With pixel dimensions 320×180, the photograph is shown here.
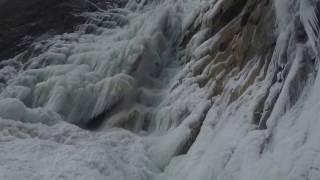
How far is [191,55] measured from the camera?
1038cm

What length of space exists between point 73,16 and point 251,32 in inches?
273

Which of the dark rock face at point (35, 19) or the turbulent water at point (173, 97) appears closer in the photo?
the turbulent water at point (173, 97)

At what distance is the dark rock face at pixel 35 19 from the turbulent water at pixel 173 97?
0.63 meters

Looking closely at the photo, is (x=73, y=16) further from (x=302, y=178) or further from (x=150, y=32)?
(x=302, y=178)

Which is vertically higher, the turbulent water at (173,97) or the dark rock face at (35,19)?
the turbulent water at (173,97)

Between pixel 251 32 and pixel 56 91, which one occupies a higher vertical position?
pixel 251 32

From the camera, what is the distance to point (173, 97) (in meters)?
9.65

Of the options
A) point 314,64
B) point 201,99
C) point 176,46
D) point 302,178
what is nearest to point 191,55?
point 176,46

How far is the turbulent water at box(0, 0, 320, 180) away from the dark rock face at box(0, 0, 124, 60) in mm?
629

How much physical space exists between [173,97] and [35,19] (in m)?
6.40

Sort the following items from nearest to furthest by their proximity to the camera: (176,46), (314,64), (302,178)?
(302,178)
(314,64)
(176,46)

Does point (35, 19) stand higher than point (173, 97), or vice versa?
point (173, 97)

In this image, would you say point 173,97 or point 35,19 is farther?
point 35,19

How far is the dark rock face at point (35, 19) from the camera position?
13587 millimetres
